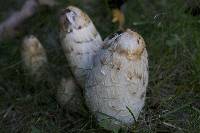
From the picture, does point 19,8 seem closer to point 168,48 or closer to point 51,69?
point 51,69

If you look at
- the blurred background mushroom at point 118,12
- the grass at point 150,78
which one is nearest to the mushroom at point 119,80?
the grass at point 150,78

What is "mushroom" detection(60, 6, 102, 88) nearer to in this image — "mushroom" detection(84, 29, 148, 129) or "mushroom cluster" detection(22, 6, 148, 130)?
"mushroom cluster" detection(22, 6, 148, 130)

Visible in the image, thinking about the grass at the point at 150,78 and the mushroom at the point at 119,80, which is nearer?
the mushroom at the point at 119,80

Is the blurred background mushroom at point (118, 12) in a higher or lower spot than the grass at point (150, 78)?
higher

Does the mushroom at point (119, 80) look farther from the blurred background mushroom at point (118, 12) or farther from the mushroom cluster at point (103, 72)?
the blurred background mushroom at point (118, 12)

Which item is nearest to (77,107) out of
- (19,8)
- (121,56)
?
(121,56)

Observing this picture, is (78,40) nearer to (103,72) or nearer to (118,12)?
(103,72)

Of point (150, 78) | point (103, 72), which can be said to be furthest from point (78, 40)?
point (150, 78)

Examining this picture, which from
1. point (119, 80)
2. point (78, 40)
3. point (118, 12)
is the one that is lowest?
point (119, 80)

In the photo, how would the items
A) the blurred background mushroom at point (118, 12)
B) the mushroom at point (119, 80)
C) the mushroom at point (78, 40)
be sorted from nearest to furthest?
1. the mushroom at point (119, 80)
2. the mushroom at point (78, 40)
3. the blurred background mushroom at point (118, 12)

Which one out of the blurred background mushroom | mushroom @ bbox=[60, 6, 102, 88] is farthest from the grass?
mushroom @ bbox=[60, 6, 102, 88]
